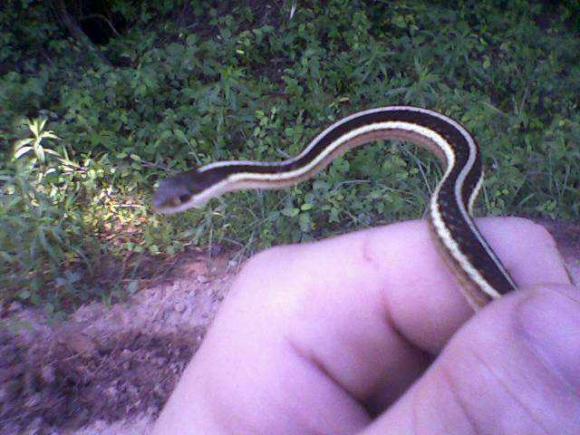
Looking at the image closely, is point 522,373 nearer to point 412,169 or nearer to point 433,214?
point 433,214

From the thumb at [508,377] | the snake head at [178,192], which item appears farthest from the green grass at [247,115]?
the thumb at [508,377]

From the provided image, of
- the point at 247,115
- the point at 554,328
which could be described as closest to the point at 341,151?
the point at 554,328

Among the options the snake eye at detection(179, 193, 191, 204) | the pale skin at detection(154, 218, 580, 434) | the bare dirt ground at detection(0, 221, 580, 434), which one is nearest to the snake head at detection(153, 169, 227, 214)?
the snake eye at detection(179, 193, 191, 204)

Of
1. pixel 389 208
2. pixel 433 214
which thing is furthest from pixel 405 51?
pixel 433 214

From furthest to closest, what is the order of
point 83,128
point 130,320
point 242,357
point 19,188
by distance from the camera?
point 83,128 < point 19,188 < point 130,320 < point 242,357

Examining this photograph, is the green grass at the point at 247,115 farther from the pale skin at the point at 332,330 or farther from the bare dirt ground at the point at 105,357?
the pale skin at the point at 332,330

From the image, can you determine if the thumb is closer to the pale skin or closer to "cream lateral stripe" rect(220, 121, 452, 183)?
the pale skin

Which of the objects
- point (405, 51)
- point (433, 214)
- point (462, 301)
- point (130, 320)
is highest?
point (405, 51)
